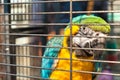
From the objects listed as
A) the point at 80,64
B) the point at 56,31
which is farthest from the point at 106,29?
the point at 56,31

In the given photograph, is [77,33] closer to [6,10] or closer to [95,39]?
[95,39]

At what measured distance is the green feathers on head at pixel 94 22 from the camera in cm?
100

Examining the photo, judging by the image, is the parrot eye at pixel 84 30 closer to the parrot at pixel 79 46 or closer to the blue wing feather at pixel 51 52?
the parrot at pixel 79 46

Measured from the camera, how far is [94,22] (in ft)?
3.41

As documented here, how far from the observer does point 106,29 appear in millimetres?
1022

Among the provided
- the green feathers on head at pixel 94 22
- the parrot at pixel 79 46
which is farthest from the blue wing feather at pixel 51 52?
A: the green feathers on head at pixel 94 22

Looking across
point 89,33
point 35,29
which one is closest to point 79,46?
point 89,33

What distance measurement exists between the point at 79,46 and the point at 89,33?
0.21 ft

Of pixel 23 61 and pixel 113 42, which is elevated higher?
pixel 113 42

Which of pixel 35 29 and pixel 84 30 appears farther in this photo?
pixel 35 29

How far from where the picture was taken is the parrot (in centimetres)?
100

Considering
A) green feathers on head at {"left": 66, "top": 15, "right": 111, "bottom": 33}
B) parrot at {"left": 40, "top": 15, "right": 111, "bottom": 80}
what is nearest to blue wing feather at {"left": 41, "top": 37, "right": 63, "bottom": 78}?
parrot at {"left": 40, "top": 15, "right": 111, "bottom": 80}

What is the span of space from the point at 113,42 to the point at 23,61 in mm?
534

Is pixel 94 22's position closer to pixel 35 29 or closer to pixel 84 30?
pixel 84 30
